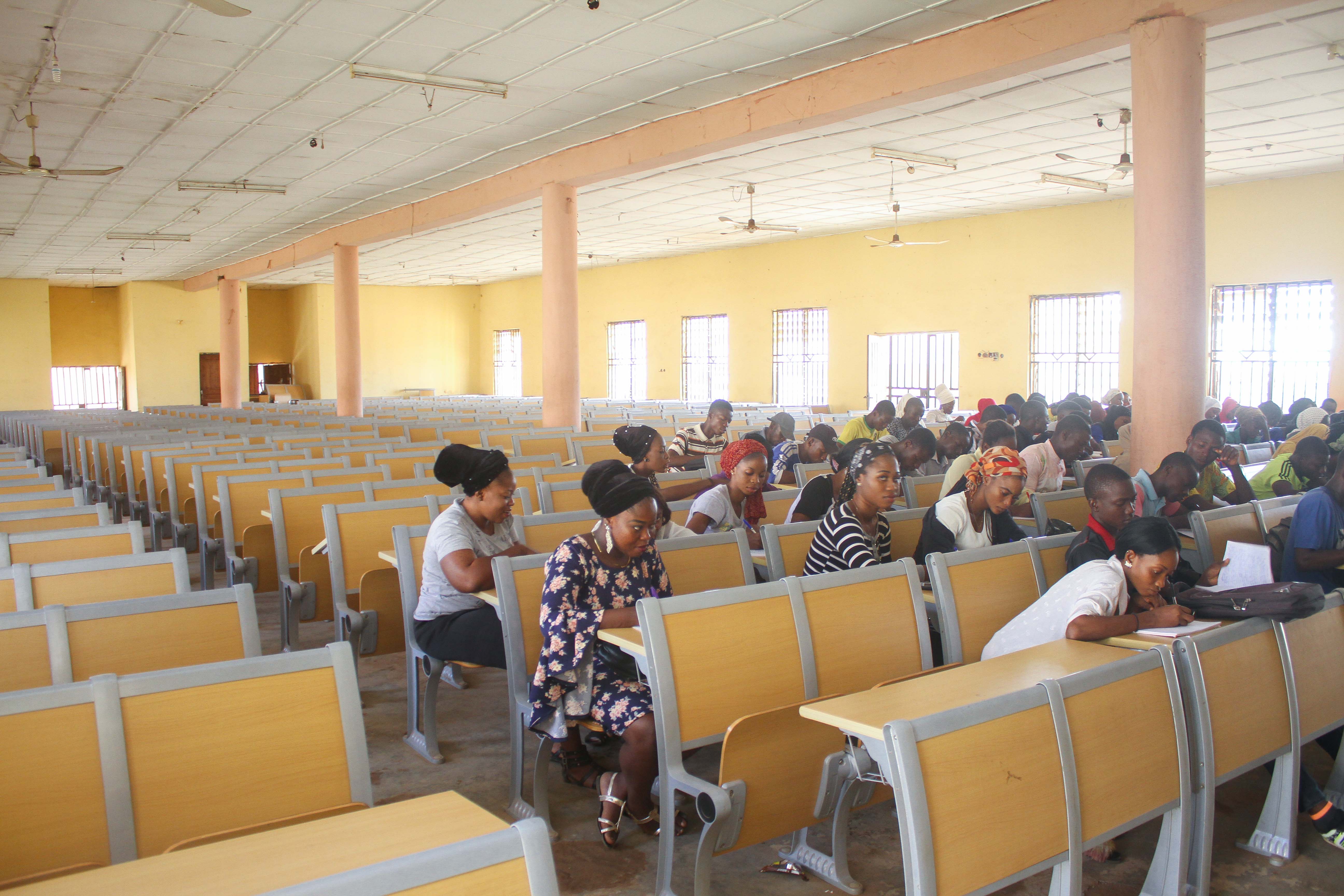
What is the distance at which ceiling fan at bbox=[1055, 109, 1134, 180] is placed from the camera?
352 inches

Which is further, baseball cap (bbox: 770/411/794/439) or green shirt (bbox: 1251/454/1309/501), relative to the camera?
baseball cap (bbox: 770/411/794/439)

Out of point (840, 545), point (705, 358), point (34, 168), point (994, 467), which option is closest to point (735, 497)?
point (840, 545)

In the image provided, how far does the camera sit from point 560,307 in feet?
38.1

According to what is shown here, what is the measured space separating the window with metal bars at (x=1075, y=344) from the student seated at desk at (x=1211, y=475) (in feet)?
28.2

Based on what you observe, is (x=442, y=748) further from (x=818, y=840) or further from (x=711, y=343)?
(x=711, y=343)

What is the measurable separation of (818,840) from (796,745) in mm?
700

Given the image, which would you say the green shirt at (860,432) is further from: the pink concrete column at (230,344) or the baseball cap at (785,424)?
the pink concrete column at (230,344)

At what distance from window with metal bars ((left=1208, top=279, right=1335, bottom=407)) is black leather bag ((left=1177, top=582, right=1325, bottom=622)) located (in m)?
10.7

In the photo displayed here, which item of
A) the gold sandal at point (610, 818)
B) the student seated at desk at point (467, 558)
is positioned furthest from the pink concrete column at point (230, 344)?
the gold sandal at point (610, 818)

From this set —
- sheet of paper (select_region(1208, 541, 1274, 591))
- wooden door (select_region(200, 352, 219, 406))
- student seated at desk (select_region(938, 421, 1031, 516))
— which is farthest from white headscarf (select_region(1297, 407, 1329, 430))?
wooden door (select_region(200, 352, 219, 406))

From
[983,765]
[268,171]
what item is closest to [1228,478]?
[983,765]

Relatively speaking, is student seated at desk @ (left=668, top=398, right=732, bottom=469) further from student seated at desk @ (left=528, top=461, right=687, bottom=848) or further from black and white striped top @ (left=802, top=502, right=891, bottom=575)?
student seated at desk @ (left=528, top=461, right=687, bottom=848)

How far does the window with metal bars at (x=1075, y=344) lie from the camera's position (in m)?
14.6

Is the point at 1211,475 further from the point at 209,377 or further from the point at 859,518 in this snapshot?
the point at 209,377
